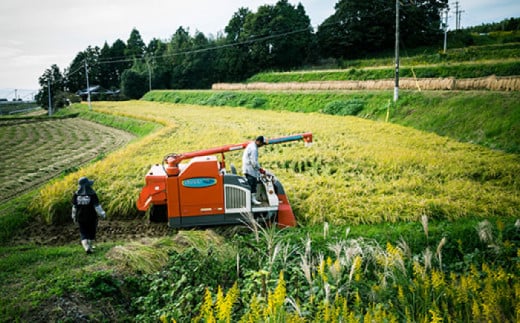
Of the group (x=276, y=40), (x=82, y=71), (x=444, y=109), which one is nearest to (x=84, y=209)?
(x=444, y=109)

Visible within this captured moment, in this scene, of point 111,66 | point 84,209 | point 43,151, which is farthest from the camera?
point 111,66

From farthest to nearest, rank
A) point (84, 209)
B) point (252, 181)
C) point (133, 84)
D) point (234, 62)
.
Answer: point (133, 84)
point (234, 62)
point (252, 181)
point (84, 209)

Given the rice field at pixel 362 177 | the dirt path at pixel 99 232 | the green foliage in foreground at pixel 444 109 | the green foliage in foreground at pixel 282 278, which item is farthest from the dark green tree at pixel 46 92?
the green foliage in foreground at pixel 282 278

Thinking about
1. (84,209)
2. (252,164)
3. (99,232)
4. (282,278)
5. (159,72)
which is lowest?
(99,232)

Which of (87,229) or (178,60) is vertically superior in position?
(178,60)

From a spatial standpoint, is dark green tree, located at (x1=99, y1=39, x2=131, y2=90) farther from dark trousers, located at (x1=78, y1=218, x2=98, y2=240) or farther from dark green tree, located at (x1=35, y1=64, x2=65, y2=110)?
dark trousers, located at (x1=78, y1=218, x2=98, y2=240)

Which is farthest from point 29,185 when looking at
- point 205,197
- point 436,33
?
point 436,33

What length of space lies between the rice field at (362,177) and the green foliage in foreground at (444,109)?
56.5 inches

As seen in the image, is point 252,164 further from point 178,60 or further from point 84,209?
point 178,60

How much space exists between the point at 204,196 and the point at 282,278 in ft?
13.2

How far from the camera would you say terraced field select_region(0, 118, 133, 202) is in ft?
41.1

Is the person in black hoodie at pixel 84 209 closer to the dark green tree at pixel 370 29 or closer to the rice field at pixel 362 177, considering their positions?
the rice field at pixel 362 177

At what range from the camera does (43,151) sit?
1764 cm

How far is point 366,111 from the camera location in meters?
23.4
